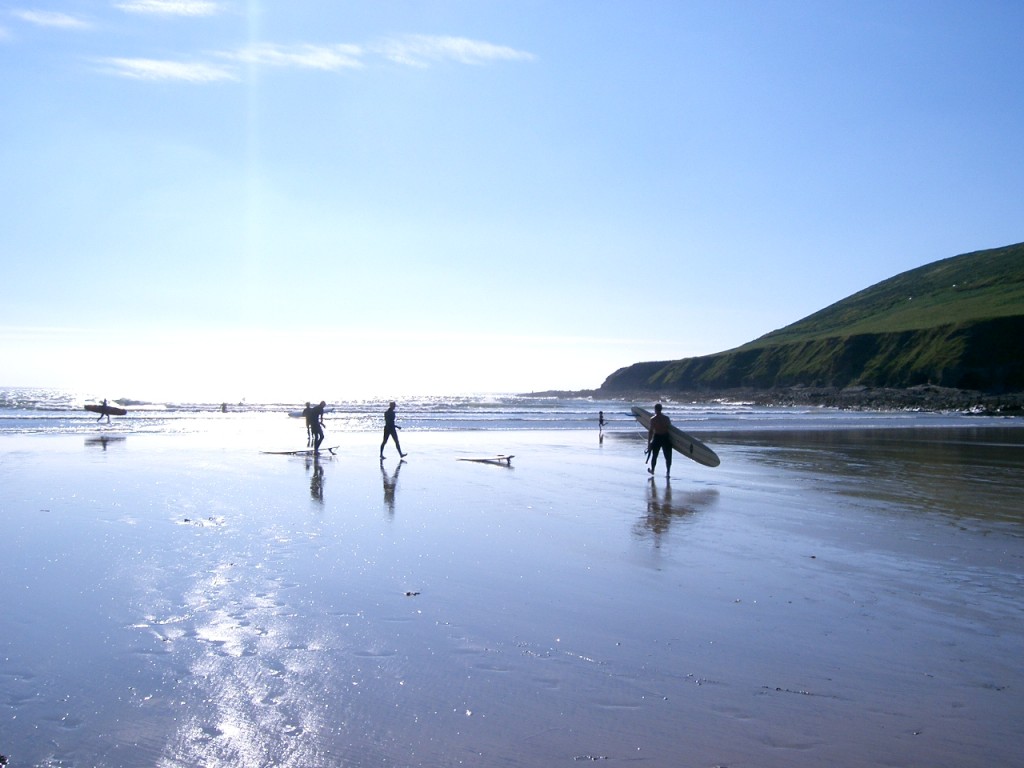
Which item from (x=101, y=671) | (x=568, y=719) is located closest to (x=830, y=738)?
(x=568, y=719)

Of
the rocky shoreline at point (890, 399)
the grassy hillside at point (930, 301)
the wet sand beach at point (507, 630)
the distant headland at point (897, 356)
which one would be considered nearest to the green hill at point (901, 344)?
the distant headland at point (897, 356)

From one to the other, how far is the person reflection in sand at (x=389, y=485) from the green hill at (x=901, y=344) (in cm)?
7786

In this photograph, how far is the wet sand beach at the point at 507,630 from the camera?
516 centimetres

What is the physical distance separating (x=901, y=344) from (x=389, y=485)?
9762 cm

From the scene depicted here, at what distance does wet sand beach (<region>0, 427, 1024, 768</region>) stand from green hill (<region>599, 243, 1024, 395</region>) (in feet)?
267

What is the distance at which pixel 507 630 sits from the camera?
7.37 metres

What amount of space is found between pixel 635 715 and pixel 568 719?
1.51 feet

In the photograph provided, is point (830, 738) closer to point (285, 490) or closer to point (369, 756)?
point (369, 756)

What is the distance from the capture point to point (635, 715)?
18.1 ft

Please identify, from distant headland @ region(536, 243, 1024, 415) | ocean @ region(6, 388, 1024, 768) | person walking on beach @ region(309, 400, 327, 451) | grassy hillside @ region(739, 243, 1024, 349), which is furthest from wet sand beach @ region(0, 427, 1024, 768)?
grassy hillside @ region(739, 243, 1024, 349)

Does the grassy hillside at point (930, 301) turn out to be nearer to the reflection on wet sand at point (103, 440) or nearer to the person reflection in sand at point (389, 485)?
the reflection on wet sand at point (103, 440)

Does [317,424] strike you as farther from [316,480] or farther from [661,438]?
[661,438]

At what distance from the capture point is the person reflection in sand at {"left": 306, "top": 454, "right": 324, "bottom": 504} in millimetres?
15875

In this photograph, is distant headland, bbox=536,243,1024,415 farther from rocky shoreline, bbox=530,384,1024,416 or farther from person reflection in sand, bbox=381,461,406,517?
person reflection in sand, bbox=381,461,406,517
